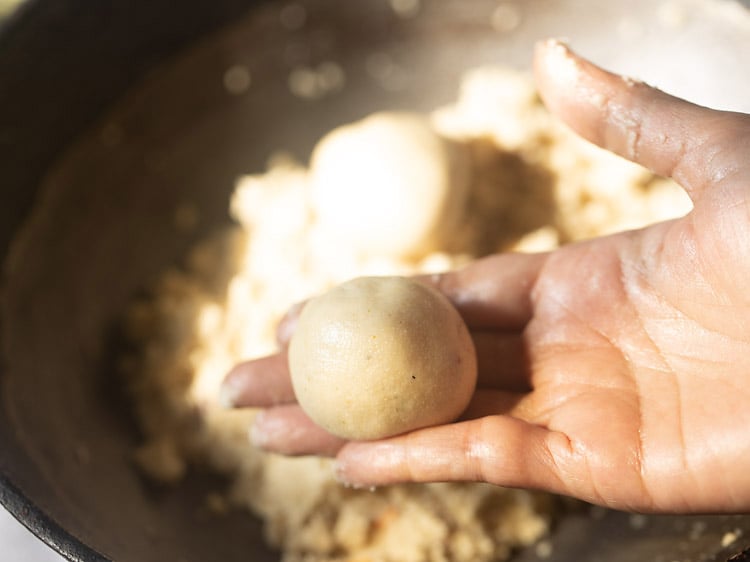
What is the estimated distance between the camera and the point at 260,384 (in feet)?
4.01

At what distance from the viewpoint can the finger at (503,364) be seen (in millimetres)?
1189

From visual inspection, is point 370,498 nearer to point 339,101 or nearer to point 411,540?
point 411,540

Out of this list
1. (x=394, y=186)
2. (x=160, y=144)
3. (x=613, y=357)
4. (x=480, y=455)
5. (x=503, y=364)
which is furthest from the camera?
(x=160, y=144)

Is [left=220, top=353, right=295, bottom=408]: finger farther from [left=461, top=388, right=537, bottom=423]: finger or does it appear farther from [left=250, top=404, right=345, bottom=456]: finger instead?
[left=461, top=388, right=537, bottom=423]: finger

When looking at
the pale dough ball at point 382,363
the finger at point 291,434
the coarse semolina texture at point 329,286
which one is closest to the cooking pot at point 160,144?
the coarse semolina texture at point 329,286

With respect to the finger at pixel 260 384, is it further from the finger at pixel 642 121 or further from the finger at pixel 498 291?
the finger at pixel 642 121

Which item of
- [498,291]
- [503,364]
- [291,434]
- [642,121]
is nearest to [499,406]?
[503,364]

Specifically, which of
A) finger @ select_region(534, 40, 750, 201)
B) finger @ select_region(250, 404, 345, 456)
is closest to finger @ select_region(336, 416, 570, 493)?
finger @ select_region(250, 404, 345, 456)

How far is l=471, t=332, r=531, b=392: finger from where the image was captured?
1189 mm

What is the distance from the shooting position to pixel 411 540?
1.25 m

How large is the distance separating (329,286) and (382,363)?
566mm

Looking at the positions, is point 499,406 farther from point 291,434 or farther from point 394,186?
point 394,186

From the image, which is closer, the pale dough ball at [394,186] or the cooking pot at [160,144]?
the cooking pot at [160,144]

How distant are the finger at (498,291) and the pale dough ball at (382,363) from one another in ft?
0.58
